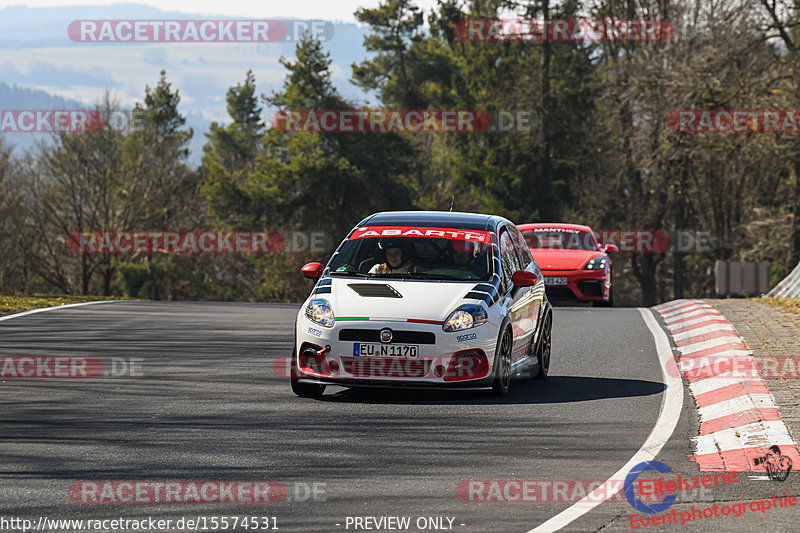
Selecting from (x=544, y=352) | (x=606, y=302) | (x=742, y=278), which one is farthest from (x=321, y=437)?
(x=742, y=278)

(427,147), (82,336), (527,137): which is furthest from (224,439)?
(427,147)

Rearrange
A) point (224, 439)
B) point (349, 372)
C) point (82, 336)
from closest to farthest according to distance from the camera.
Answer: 1. point (224, 439)
2. point (349, 372)
3. point (82, 336)

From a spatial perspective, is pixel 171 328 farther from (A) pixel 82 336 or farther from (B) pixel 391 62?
(B) pixel 391 62

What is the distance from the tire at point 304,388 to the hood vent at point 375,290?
2.54 feet

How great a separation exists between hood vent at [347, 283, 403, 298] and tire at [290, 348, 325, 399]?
775 millimetres

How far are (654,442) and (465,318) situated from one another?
2.20 meters

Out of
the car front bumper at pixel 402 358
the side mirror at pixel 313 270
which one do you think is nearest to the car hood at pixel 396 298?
the car front bumper at pixel 402 358

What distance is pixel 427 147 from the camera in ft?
230

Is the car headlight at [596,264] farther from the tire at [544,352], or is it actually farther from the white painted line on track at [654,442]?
the tire at [544,352]

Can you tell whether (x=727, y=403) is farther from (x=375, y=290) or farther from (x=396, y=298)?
(x=375, y=290)

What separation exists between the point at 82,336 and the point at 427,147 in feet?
185

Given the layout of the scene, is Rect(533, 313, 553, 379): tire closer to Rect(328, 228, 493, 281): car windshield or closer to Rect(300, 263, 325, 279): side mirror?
Rect(328, 228, 493, 281): car windshield

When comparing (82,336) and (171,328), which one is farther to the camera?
(171,328)

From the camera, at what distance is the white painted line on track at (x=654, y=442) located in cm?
579
